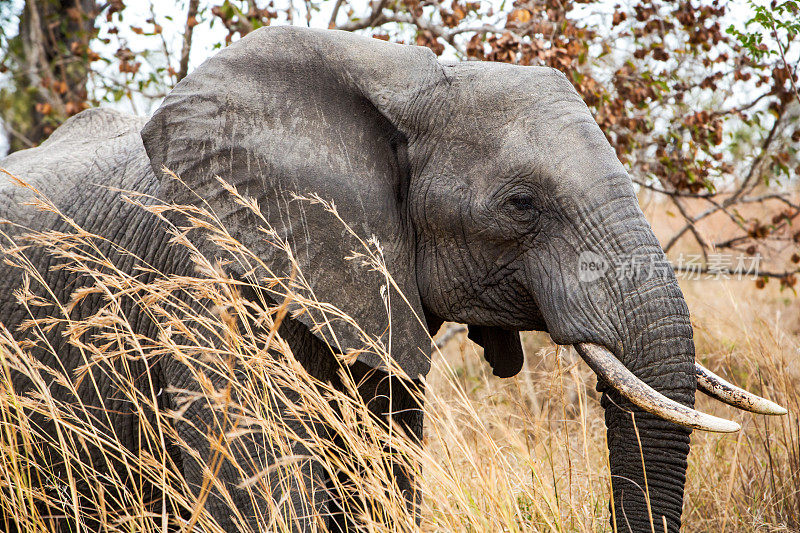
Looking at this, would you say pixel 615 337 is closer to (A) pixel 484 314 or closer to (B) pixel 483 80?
(A) pixel 484 314

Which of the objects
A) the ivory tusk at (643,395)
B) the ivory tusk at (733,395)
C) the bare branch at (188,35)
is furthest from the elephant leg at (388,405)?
the bare branch at (188,35)

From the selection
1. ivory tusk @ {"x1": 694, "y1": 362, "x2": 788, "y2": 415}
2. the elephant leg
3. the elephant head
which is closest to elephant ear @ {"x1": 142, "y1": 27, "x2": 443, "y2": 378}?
the elephant head

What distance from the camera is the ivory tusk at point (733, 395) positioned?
2.36 metres

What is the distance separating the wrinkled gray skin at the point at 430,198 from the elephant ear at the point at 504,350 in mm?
347

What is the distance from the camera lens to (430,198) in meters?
2.59

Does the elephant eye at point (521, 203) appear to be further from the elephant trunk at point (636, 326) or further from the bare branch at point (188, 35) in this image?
the bare branch at point (188, 35)

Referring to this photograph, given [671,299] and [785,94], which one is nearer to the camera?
[671,299]

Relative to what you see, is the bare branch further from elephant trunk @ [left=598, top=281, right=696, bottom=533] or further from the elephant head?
elephant trunk @ [left=598, top=281, right=696, bottom=533]

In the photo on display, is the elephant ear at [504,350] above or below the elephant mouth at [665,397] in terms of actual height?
below

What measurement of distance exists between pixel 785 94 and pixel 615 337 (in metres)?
3.56

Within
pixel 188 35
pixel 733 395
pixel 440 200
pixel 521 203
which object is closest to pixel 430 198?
Result: pixel 440 200

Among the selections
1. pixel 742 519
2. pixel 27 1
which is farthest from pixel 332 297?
pixel 27 1

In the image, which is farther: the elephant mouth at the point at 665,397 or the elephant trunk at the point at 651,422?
the elephant trunk at the point at 651,422

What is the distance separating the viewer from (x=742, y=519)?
134 inches
